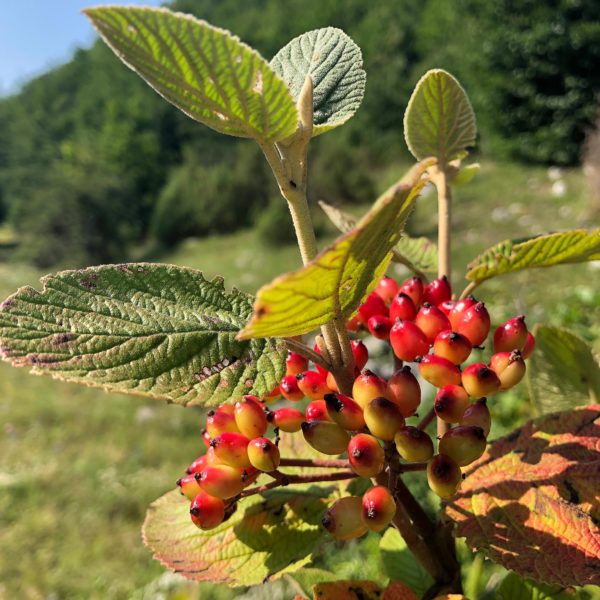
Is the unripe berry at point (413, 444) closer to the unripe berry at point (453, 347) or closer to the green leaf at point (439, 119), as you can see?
the unripe berry at point (453, 347)

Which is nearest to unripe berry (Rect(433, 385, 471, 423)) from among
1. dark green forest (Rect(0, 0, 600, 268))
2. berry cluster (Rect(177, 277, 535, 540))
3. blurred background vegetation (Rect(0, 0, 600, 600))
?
berry cluster (Rect(177, 277, 535, 540))

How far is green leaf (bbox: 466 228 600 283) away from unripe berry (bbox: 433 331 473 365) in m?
0.09

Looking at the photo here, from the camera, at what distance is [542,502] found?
1.66 ft

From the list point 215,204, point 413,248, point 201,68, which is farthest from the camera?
point 215,204

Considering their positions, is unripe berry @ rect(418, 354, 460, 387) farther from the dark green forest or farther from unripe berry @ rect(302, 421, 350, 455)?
the dark green forest

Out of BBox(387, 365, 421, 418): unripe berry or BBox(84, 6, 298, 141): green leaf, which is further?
BBox(387, 365, 421, 418): unripe berry

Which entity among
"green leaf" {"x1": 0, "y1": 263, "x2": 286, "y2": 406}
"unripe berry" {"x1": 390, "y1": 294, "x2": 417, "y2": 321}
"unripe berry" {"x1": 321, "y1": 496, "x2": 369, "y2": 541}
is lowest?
"unripe berry" {"x1": 321, "y1": 496, "x2": 369, "y2": 541}

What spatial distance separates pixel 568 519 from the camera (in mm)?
482

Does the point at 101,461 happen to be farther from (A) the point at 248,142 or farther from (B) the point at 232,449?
(A) the point at 248,142

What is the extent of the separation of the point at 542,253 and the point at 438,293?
0.10 metres

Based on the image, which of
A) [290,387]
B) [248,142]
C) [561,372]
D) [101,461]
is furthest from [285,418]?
[248,142]

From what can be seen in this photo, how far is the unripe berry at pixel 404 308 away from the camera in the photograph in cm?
52

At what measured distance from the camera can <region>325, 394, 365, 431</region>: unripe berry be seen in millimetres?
432

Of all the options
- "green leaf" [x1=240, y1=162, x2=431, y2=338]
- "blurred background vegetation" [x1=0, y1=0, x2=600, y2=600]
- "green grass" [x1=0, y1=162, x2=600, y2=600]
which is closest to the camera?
"green leaf" [x1=240, y1=162, x2=431, y2=338]
